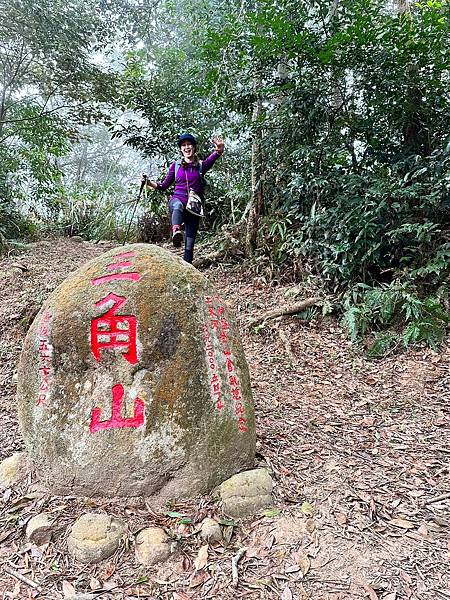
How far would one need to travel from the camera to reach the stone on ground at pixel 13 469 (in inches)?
115

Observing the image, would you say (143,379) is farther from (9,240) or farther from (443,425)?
(9,240)

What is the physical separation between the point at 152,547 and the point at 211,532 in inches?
12.4

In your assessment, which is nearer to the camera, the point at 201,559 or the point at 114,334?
the point at 201,559

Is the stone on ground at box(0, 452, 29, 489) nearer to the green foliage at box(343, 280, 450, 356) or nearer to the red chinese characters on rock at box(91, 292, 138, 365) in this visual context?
the red chinese characters on rock at box(91, 292, 138, 365)

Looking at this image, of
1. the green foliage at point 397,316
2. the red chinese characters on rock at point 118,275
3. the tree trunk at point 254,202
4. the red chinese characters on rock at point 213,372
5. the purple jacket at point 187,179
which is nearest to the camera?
the red chinese characters on rock at point 213,372

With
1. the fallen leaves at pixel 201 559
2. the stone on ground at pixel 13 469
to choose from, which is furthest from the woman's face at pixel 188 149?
the fallen leaves at pixel 201 559

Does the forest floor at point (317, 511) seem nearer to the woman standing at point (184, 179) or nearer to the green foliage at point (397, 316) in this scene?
the green foliage at point (397, 316)

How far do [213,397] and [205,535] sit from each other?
73 cm

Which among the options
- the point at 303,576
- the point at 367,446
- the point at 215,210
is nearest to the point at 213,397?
the point at 303,576

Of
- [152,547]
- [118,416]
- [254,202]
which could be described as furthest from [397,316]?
[152,547]

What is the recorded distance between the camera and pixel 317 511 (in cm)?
268

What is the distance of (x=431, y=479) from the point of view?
117 inches

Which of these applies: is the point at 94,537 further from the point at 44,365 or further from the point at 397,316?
the point at 397,316

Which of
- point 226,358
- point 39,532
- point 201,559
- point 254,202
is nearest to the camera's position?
point 201,559
